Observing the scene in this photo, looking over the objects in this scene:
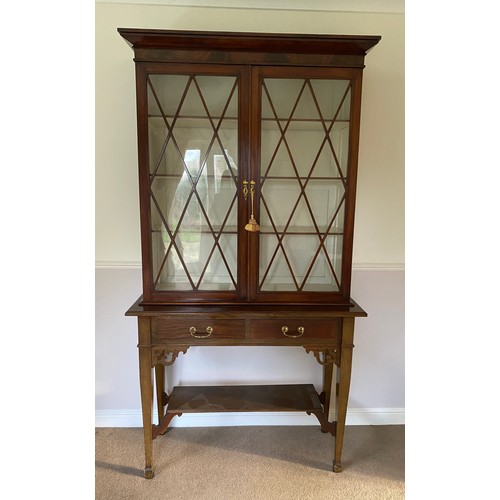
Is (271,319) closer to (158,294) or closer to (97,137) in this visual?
(158,294)

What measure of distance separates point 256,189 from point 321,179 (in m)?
0.33

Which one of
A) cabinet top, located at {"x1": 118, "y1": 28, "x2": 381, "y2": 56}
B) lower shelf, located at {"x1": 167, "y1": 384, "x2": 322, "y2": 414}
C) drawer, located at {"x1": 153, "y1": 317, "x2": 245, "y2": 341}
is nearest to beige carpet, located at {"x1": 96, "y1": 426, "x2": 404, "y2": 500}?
lower shelf, located at {"x1": 167, "y1": 384, "x2": 322, "y2": 414}

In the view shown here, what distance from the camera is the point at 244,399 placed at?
192 centimetres

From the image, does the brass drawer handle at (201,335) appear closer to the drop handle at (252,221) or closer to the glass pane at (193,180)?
the glass pane at (193,180)

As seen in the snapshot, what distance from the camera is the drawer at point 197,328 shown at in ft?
5.48

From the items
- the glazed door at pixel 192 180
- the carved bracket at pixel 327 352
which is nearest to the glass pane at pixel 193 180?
the glazed door at pixel 192 180

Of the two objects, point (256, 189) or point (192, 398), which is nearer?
point (256, 189)

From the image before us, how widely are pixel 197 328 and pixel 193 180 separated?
708 mm

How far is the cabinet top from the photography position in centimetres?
150

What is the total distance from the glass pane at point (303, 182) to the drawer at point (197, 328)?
0.82 ft

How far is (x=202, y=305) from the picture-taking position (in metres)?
1.73

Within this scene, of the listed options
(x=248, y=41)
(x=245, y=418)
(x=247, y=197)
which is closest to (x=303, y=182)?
(x=247, y=197)

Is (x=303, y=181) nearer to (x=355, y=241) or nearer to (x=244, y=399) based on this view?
(x=355, y=241)
